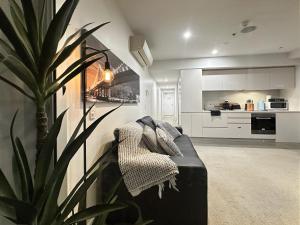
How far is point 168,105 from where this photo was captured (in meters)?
11.3

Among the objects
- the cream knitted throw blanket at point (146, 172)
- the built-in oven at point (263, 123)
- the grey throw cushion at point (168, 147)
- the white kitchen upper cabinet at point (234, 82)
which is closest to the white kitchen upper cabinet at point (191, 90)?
the white kitchen upper cabinet at point (234, 82)

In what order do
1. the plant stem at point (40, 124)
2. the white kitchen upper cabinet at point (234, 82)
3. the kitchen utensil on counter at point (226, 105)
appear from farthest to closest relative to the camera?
the kitchen utensil on counter at point (226, 105)
the white kitchen upper cabinet at point (234, 82)
the plant stem at point (40, 124)

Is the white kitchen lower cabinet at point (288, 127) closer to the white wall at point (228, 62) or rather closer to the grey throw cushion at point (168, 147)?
the white wall at point (228, 62)

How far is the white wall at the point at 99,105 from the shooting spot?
50.4 inches

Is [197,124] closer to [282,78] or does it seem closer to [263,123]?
[263,123]

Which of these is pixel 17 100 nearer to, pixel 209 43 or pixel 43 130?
pixel 43 130

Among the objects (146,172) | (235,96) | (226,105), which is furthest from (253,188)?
(235,96)

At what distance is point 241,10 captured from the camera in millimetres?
2789

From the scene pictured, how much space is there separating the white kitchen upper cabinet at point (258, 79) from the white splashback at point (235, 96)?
47 cm

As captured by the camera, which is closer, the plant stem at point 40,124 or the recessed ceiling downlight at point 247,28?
the plant stem at point 40,124

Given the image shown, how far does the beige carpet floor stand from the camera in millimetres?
1897

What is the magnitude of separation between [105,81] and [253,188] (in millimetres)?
2368

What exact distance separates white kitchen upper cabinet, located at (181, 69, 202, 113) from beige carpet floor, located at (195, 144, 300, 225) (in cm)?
171

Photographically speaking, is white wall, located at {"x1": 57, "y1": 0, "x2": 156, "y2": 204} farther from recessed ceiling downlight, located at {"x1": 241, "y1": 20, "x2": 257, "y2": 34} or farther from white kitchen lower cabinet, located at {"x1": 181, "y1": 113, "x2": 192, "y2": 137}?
white kitchen lower cabinet, located at {"x1": 181, "y1": 113, "x2": 192, "y2": 137}
